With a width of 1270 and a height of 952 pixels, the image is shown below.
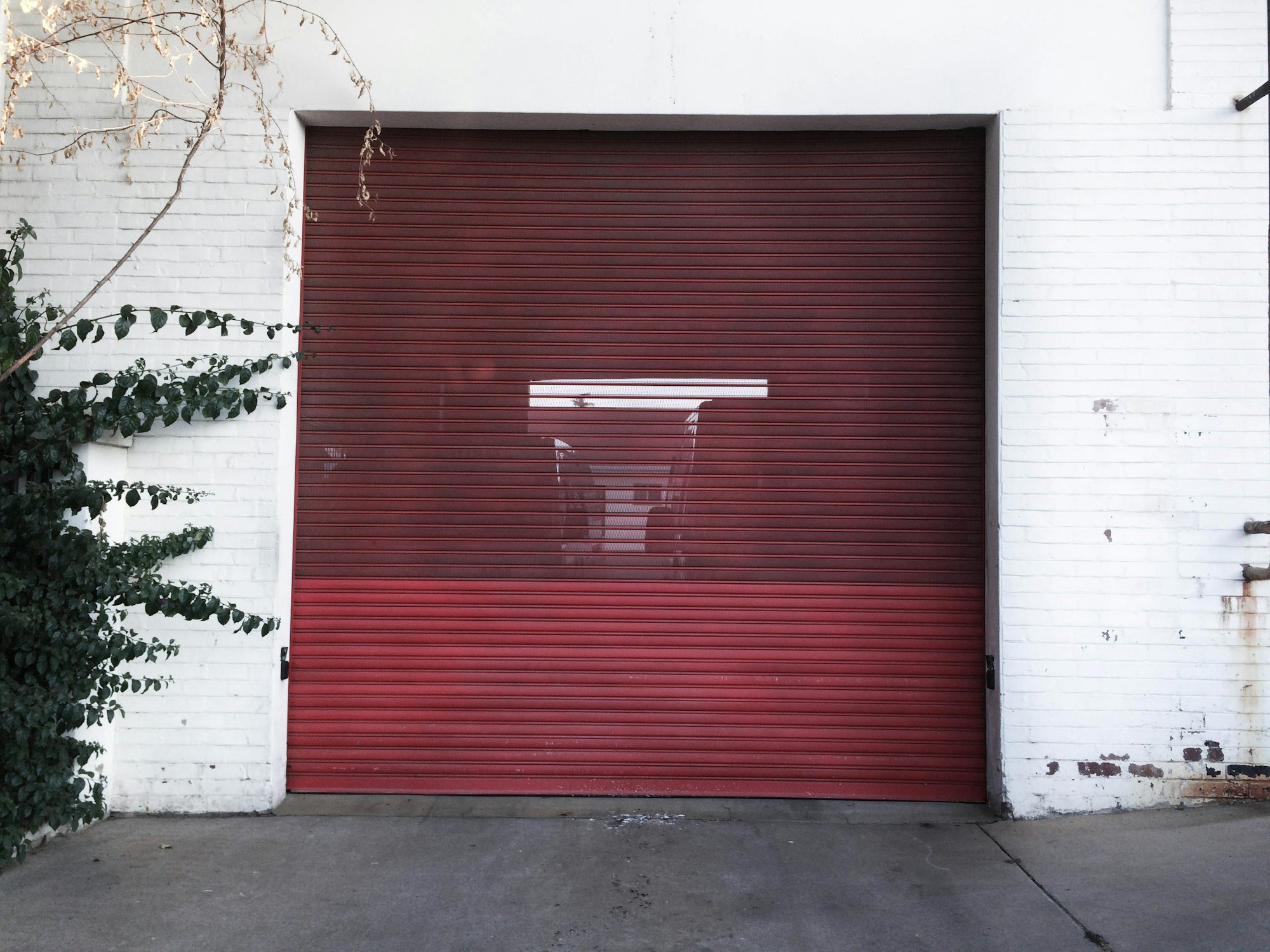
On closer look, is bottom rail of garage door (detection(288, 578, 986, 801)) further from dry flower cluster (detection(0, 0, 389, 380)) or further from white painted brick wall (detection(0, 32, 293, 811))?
dry flower cluster (detection(0, 0, 389, 380))

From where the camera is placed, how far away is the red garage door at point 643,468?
4.53 metres

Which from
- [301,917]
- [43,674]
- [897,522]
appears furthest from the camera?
[897,522]

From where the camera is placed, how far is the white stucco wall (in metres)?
4.29

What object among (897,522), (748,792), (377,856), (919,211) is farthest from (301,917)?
(919,211)

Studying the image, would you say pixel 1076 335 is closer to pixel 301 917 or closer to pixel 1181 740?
pixel 1181 740

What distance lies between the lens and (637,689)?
4.55 m

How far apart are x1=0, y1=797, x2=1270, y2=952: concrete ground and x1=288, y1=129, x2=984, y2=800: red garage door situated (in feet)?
1.04

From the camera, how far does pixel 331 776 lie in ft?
14.8

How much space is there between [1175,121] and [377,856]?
206 inches

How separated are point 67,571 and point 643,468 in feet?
8.84

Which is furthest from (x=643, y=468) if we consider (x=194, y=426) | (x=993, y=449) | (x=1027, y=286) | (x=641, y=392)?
(x=194, y=426)

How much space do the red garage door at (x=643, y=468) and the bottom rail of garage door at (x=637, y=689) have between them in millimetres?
14

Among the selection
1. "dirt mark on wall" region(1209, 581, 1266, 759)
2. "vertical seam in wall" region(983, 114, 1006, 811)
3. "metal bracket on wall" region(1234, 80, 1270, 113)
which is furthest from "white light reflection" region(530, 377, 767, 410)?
"metal bracket on wall" region(1234, 80, 1270, 113)

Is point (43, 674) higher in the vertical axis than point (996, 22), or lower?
lower
